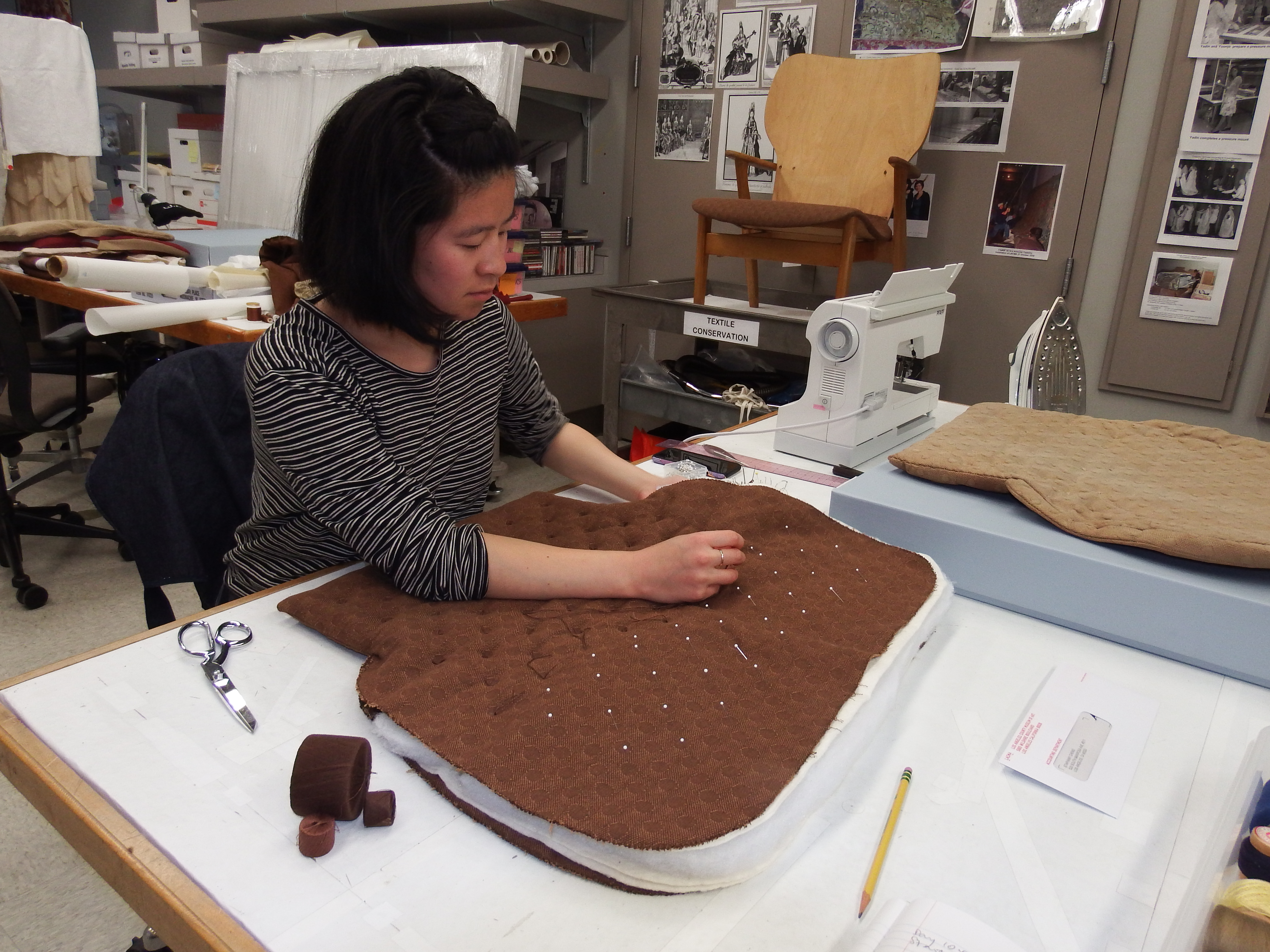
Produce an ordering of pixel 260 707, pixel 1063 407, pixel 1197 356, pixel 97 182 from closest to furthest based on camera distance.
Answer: pixel 260 707
pixel 1063 407
pixel 1197 356
pixel 97 182

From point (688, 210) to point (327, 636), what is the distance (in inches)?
109

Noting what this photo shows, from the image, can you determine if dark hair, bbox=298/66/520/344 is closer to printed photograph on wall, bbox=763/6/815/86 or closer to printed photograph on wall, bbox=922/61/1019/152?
printed photograph on wall, bbox=922/61/1019/152

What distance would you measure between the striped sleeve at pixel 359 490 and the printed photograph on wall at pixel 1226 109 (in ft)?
7.75

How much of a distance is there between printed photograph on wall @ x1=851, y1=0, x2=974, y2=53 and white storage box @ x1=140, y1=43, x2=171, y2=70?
3338 mm

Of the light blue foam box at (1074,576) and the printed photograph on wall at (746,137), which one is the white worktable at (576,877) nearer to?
the light blue foam box at (1074,576)

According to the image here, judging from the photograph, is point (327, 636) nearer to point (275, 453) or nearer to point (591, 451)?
point (275, 453)

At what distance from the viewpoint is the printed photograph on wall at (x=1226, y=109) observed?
2.15 m

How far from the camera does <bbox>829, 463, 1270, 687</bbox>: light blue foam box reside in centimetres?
81

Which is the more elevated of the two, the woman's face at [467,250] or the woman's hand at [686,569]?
the woman's face at [467,250]

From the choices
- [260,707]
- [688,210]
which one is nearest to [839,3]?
[688,210]

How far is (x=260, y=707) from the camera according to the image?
701mm

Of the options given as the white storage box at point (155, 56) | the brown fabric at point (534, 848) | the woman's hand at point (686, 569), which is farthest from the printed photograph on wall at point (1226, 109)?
the white storage box at point (155, 56)

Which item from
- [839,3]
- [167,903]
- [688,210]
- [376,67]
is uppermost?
[839,3]

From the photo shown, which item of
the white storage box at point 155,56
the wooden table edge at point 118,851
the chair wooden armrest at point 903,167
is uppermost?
the white storage box at point 155,56
